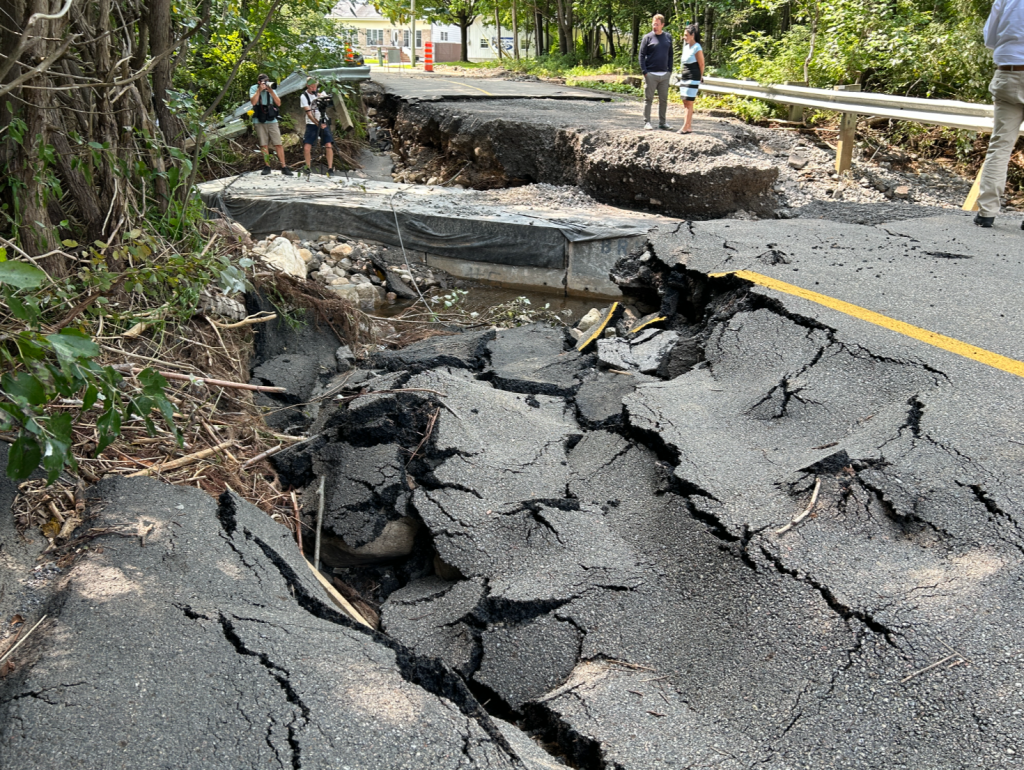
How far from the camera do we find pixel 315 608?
8.59ft

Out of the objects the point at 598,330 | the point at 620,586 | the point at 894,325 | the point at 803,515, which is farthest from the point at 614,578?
the point at 598,330

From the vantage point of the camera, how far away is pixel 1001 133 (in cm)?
625

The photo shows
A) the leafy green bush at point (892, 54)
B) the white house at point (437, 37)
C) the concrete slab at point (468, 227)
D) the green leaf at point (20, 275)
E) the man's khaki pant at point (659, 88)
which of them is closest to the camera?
the green leaf at point (20, 275)

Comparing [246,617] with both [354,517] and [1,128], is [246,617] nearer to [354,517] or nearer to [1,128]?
[354,517]

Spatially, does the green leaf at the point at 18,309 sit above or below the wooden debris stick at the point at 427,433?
above

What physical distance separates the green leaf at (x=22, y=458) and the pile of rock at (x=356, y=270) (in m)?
6.49

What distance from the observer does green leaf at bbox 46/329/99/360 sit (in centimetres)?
188

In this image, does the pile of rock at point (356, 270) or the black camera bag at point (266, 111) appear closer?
the pile of rock at point (356, 270)

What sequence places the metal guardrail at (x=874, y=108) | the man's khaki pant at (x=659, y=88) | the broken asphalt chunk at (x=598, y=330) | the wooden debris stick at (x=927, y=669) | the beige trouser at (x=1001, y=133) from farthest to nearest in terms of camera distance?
the man's khaki pant at (x=659, y=88) → the metal guardrail at (x=874, y=108) → the beige trouser at (x=1001, y=133) → the broken asphalt chunk at (x=598, y=330) → the wooden debris stick at (x=927, y=669)

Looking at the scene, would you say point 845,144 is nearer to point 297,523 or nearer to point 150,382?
point 297,523

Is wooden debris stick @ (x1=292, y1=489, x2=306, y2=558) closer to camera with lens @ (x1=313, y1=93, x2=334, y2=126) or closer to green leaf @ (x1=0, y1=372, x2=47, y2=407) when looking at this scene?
green leaf @ (x1=0, y1=372, x2=47, y2=407)

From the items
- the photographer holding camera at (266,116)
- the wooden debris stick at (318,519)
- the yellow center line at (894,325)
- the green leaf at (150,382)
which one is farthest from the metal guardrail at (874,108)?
the photographer holding camera at (266,116)

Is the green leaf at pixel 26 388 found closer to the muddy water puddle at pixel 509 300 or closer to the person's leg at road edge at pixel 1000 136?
the muddy water puddle at pixel 509 300

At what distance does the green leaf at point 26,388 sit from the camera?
1930 millimetres
